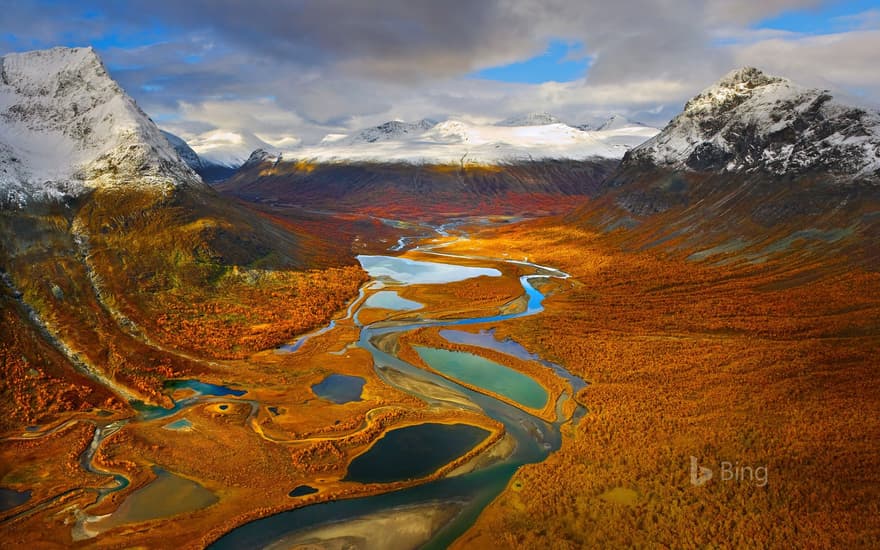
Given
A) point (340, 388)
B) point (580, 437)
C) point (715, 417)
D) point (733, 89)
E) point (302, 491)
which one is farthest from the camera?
point (733, 89)

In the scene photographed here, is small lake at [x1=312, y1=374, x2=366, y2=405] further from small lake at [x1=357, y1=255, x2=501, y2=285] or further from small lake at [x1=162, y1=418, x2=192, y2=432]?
small lake at [x1=357, y1=255, x2=501, y2=285]

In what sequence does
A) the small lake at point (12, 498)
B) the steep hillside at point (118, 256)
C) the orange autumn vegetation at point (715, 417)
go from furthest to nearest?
the steep hillside at point (118, 256) < the small lake at point (12, 498) < the orange autumn vegetation at point (715, 417)

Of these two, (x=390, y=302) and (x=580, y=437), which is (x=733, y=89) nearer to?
(x=390, y=302)

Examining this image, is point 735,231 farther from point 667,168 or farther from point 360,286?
point 360,286

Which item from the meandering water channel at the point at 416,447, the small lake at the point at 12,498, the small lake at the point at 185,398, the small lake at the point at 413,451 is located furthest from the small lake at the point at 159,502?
the small lake at the point at 413,451

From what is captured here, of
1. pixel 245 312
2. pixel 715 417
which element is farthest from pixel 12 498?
pixel 715 417

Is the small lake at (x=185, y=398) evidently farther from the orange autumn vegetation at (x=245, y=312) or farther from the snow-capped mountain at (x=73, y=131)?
the snow-capped mountain at (x=73, y=131)
